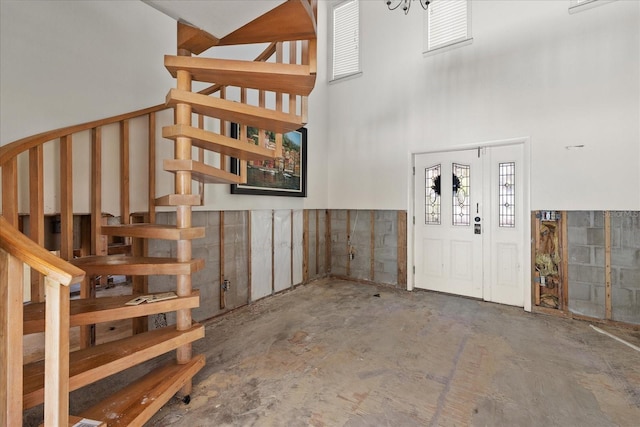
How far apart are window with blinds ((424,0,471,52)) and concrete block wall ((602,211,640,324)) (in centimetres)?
280

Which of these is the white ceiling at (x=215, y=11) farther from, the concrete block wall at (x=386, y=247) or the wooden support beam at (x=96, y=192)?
the concrete block wall at (x=386, y=247)

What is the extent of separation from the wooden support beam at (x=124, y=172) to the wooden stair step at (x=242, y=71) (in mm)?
783

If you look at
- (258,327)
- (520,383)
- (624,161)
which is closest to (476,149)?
(624,161)

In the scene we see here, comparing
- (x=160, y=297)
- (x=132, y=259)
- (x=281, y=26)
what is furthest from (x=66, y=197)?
(x=281, y=26)

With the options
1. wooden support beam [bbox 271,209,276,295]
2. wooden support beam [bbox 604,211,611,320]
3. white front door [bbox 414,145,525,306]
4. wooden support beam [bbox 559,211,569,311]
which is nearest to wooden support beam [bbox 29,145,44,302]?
wooden support beam [bbox 271,209,276,295]

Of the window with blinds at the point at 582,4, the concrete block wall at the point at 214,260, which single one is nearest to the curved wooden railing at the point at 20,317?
the concrete block wall at the point at 214,260

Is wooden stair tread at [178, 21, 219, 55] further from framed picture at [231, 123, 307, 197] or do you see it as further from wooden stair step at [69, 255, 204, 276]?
wooden stair step at [69, 255, 204, 276]

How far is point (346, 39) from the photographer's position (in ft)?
15.8

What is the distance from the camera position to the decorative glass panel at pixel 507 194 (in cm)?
355

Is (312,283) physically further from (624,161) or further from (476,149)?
(624,161)

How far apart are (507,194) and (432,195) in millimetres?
901

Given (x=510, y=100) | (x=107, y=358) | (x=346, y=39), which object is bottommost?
(x=107, y=358)

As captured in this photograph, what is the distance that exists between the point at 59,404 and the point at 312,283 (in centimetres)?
366

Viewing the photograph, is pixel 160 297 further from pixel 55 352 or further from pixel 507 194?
pixel 507 194
